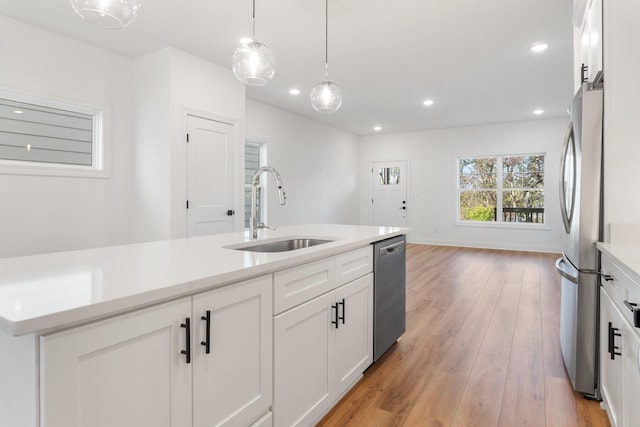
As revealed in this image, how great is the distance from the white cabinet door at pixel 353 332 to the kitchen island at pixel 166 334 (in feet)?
0.08

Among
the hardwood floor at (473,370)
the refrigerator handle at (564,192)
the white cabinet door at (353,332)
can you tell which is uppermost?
the refrigerator handle at (564,192)

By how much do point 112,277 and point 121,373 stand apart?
0.31m

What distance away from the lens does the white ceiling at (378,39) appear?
3.06m

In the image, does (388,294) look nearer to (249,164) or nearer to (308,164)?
(249,164)

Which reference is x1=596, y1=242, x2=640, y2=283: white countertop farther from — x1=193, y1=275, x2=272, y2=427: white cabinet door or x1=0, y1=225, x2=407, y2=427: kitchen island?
x1=193, y1=275, x2=272, y2=427: white cabinet door

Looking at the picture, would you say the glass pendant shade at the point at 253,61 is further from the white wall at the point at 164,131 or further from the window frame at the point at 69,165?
the window frame at the point at 69,165

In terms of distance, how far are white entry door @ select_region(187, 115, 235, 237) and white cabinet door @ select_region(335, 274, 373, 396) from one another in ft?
8.66

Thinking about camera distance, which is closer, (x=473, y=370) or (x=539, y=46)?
(x=473, y=370)

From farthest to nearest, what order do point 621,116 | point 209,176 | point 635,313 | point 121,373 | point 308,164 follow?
point 308,164 → point 209,176 → point 621,116 → point 635,313 → point 121,373

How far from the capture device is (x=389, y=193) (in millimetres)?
8922

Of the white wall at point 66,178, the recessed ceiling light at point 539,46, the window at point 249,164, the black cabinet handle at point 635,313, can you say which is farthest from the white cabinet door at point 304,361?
the window at point 249,164

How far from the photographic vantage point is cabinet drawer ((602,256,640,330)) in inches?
53.9

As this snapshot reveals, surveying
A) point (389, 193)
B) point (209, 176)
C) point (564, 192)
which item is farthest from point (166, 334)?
point (389, 193)

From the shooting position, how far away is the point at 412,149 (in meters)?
8.56
